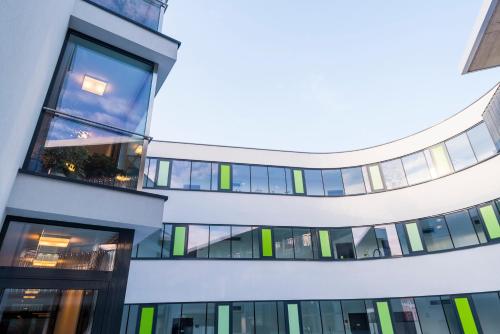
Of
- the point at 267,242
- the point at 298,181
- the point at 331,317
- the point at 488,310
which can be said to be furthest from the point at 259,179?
the point at 488,310

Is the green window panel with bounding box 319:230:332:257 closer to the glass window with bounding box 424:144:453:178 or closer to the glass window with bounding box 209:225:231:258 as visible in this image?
the glass window with bounding box 209:225:231:258

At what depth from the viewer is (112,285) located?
4.34 metres

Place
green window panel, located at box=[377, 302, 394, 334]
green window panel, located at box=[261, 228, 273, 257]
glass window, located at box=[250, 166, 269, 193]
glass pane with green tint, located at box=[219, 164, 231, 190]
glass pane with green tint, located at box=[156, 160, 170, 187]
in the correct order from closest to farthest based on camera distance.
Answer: green window panel, located at box=[377, 302, 394, 334] < green window panel, located at box=[261, 228, 273, 257] < glass pane with green tint, located at box=[156, 160, 170, 187] < glass pane with green tint, located at box=[219, 164, 231, 190] < glass window, located at box=[250, 166, 269, 193]

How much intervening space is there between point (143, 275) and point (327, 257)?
8343 millimetres

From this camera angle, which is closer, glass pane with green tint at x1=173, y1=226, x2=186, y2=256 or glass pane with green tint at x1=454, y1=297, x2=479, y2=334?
glass pane with green tint at x1=454, y1=297, x2=479, y2=334

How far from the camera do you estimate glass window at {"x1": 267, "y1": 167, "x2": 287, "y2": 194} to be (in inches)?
581

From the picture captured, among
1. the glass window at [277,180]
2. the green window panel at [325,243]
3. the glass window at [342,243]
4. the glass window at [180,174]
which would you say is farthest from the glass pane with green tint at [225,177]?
the glass window at [342,243]


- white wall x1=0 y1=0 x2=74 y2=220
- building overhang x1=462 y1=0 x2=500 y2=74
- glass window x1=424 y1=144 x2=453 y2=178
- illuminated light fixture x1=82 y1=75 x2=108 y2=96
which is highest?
glass window x1=424 y1=144 x2=453 y2=178

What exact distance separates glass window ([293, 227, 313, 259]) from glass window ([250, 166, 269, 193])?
2.54 meters

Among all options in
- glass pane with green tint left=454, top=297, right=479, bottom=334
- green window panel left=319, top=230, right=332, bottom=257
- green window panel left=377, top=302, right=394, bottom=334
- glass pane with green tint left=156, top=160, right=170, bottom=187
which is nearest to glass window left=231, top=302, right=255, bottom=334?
green window panel left=319, top=230, right=332, bottom=257

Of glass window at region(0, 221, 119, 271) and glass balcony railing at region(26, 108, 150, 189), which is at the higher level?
glass balcony railing at region(26, 108, 150, 189)

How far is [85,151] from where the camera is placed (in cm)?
468

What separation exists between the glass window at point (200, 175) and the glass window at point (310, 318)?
702cm

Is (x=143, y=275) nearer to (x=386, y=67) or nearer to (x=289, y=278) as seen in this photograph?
(x=289, y=278)
